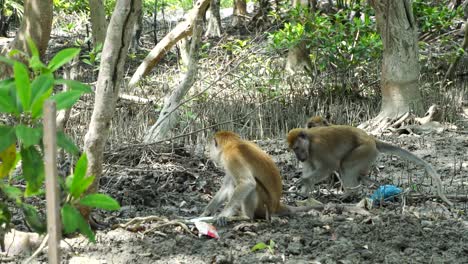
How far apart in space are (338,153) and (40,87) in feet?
19.7

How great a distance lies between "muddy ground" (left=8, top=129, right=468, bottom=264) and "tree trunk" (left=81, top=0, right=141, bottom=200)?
0.79 metres

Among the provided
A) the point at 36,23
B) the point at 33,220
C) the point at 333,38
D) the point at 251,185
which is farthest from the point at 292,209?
the point at 36,23

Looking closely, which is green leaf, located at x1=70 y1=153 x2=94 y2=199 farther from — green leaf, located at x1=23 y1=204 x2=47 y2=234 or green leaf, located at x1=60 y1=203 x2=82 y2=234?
green leaf, located at x1=23 y1=204 x2=47 y2=234

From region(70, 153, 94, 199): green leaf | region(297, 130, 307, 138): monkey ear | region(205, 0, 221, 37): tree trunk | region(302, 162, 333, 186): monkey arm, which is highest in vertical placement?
region(205, 0, 221, 37): tree trunk

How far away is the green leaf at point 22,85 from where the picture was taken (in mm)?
2930

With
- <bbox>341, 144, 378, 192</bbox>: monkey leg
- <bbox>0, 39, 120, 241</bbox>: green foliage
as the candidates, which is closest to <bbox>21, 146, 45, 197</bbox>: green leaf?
<bbox>0, 39, 120, 241</bbox>: green foliage

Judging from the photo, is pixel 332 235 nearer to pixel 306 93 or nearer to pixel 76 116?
pixel 76 116

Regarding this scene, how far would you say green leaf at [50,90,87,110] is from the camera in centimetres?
313

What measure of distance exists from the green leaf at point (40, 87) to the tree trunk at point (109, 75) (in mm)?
→ 2379

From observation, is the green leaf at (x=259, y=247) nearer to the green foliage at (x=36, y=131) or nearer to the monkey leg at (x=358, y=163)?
the green foliage at (x=36, y=131)

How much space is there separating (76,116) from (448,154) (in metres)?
5.97

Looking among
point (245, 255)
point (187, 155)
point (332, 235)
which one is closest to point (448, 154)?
point (187, 155)

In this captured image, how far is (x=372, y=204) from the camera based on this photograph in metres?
7.20

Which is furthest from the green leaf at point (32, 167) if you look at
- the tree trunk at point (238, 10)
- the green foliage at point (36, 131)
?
the tree trunk at point (238, 10)
